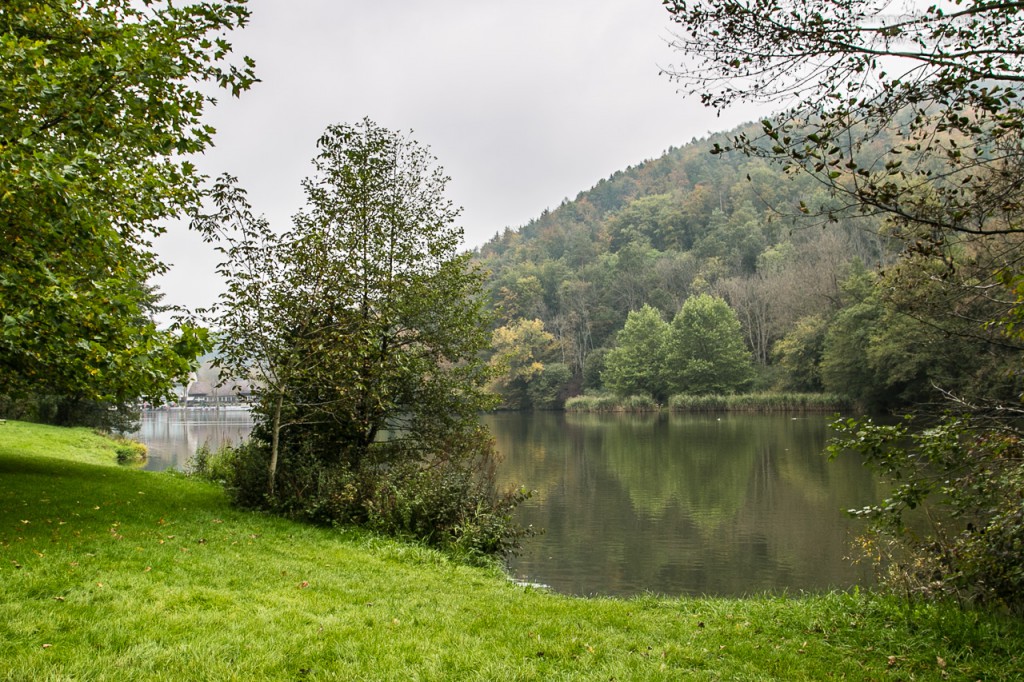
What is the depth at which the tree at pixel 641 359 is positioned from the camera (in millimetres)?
69000

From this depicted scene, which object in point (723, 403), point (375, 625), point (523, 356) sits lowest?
point (375, 625)

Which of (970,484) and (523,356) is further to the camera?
(523,356)

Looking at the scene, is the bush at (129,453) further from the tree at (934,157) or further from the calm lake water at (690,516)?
the tree at (934,157)

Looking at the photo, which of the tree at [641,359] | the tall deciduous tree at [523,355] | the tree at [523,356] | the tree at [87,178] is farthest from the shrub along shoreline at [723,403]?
the tree at [87,178]

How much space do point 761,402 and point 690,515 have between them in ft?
145

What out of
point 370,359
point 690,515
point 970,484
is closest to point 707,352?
point 690,515

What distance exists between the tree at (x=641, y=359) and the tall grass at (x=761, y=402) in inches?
187

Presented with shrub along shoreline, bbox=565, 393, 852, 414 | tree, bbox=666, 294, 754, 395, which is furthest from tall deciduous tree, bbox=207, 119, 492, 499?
tree, bbox=666, 294, 754, 395

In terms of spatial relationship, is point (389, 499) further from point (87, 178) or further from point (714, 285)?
point (714, 285)

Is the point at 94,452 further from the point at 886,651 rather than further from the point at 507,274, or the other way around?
the point at 507,274

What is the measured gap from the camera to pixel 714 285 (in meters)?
83.4

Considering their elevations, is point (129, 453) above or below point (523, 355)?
below

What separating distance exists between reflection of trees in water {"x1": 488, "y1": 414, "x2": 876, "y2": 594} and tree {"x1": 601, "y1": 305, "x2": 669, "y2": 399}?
119 feet

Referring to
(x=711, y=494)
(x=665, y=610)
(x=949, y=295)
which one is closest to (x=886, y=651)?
(x=665, y=610)
